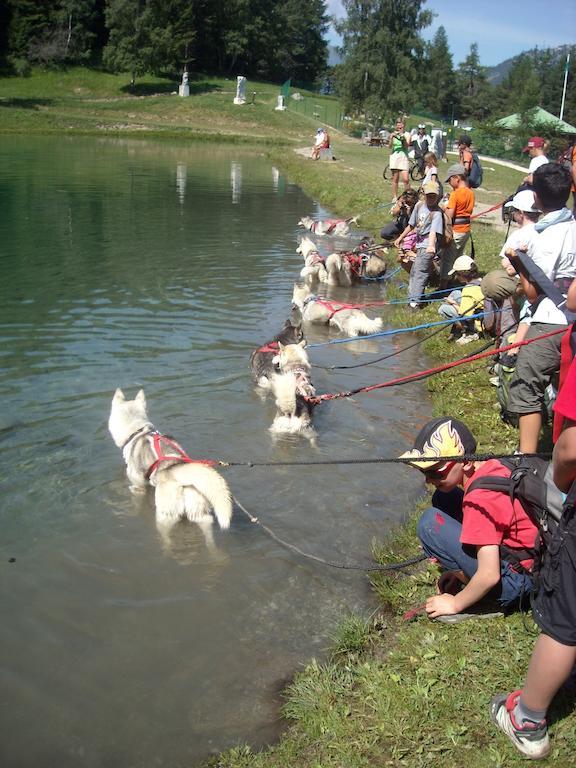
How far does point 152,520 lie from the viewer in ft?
17.0

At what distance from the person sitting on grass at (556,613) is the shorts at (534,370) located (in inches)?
95.1

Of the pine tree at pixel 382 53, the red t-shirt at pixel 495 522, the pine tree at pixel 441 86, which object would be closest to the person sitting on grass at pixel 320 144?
the pine tree at pixel 382 53

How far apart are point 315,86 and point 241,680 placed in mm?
106844

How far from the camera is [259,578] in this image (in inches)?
179

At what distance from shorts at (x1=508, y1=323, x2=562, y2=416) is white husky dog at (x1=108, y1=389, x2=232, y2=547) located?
239 centimetres

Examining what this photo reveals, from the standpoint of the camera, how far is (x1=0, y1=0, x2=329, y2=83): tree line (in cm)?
6481

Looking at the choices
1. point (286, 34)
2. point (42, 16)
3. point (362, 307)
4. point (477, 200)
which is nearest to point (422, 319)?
point (362, 307)

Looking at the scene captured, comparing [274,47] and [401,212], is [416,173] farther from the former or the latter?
[274,47]

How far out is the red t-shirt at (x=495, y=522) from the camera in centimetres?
332

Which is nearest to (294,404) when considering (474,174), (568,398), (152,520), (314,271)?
(152,520)

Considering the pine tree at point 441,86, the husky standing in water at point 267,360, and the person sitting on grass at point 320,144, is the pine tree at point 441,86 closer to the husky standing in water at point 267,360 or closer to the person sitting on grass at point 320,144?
the person sitting on grass at point 320,144

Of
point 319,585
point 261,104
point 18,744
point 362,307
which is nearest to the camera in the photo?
point 18,744

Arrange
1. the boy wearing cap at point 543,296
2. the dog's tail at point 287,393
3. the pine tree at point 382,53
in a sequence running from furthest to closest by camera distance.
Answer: the pine tree at point 382,53 < the dog's tail at point 287,393 < the boy wearing cap at point 543,296

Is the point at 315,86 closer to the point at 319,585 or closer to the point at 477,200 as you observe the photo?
the point at 477,200
